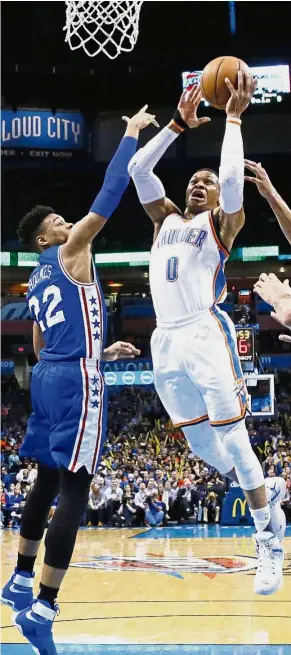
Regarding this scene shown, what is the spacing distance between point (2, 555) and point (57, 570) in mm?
8454

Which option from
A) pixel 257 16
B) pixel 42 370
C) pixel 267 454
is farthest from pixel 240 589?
pixel 257 16

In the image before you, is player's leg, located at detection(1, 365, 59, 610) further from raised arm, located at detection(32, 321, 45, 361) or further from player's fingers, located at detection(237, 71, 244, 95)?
player's fingers, located at detection(237, 71, 244, 95)

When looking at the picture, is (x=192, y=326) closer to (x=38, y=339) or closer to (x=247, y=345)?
(x=38, y=339)

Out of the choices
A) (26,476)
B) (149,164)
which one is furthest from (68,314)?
(26,476)

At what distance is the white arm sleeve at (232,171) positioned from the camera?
4391mm

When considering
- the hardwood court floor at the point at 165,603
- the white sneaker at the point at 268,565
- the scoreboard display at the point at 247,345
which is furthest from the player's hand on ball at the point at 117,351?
the scoreboard display at the point at 247,345

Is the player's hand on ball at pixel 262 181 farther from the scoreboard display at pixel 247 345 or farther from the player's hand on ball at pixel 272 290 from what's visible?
the scoreboard display at pixel 247 345

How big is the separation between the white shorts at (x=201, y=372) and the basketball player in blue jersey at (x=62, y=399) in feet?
1.26

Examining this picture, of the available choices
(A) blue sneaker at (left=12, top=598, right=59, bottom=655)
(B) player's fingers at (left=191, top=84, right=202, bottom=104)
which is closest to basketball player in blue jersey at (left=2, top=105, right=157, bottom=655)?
(A) blue sneaker at (left=12, top=598, right=59, bottom=655)

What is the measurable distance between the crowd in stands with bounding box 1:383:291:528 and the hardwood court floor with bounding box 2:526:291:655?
363 cm

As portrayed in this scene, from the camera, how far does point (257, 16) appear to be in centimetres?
2727

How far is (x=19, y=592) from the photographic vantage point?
4.70 metres

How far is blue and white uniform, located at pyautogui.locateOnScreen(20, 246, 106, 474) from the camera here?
4438 mm

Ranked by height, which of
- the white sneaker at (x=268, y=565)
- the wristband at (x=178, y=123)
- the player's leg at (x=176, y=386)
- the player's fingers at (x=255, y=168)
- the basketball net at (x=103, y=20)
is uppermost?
the basketball net at (x=103, y=20)
